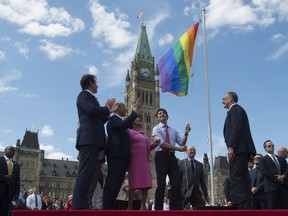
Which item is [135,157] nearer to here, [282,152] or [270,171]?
[270,171]

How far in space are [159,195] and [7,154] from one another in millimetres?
4299

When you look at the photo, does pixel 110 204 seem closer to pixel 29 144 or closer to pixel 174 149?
pixel 174 149

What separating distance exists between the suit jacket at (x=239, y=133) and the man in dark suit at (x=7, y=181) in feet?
18.4

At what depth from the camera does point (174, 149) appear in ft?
24.6

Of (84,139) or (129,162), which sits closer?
(84,139)

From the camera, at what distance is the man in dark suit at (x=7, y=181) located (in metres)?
8.36

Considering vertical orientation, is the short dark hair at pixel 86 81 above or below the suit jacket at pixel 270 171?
above

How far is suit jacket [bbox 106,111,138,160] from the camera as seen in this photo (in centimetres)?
629

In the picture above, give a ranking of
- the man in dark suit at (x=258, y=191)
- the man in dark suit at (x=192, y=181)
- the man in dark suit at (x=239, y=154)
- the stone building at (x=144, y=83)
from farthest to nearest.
Answer: the stone building at (x=144, y=83) < the man in dark suit at (x=258, y=191) < the man in dark suit at (x=192, y=181) < the man in dark suit at (x=239, y=154)

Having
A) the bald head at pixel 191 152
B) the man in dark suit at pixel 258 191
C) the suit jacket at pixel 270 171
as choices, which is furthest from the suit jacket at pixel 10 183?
the man in dark suit at pixel 258 191

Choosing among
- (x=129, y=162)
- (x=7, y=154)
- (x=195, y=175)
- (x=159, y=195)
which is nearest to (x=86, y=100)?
(x=129, y=162)

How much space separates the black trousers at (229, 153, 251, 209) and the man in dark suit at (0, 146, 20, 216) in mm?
5611

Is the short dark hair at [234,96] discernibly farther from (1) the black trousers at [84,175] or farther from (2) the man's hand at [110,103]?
(1) the black trousers at [84,175]

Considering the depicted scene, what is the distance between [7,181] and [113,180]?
3.75 m
